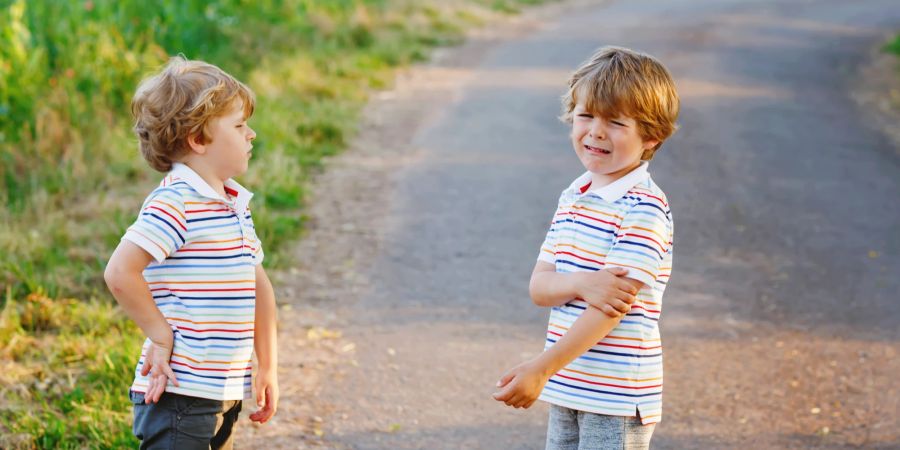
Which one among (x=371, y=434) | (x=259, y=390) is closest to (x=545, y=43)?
(x=371, y=434)

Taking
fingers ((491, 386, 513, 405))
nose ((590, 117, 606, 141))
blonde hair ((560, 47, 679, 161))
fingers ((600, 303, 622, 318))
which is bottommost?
fingers ((491, 386, 513, 405))

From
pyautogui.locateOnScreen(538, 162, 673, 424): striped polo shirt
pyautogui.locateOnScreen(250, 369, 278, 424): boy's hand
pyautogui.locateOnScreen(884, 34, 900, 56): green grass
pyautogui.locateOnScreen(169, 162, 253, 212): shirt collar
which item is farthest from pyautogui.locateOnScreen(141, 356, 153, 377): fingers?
pyautogui.locateOnScreen(884, 34, 900, 56): green grass

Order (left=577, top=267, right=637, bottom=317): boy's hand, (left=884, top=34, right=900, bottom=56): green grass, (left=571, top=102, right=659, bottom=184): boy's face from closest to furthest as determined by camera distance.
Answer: (left=577, top=267, right=637, bottom=317): boy's hand → (left=571, top=102, right=659, bottom=184): boy's face → (left=884, top=34, right=900, bottom=56): green grass

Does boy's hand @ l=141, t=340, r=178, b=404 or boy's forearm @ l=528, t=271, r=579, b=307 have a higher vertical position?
boy's forearm @ l=528, t=271, r=579, b=307

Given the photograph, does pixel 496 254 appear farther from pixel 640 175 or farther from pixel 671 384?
pixel 640 175

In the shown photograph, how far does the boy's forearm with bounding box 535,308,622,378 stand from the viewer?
8.09 ft

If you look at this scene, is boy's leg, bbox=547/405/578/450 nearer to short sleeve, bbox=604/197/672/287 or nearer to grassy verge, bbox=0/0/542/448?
short sleeve, bbox=604/197/672/287

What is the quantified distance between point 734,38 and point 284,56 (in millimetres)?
7195

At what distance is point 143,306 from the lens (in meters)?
2.55

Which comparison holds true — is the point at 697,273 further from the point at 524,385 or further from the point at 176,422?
the point at 176,422

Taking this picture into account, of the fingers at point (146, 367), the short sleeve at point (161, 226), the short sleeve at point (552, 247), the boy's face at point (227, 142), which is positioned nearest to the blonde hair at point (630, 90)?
the short sleeve at point (552, 247)

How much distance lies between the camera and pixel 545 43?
1416 cm

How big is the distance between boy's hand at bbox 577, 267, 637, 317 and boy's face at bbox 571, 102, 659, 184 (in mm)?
265

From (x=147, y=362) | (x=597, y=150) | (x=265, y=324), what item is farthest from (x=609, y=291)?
(x=147, y=362)
